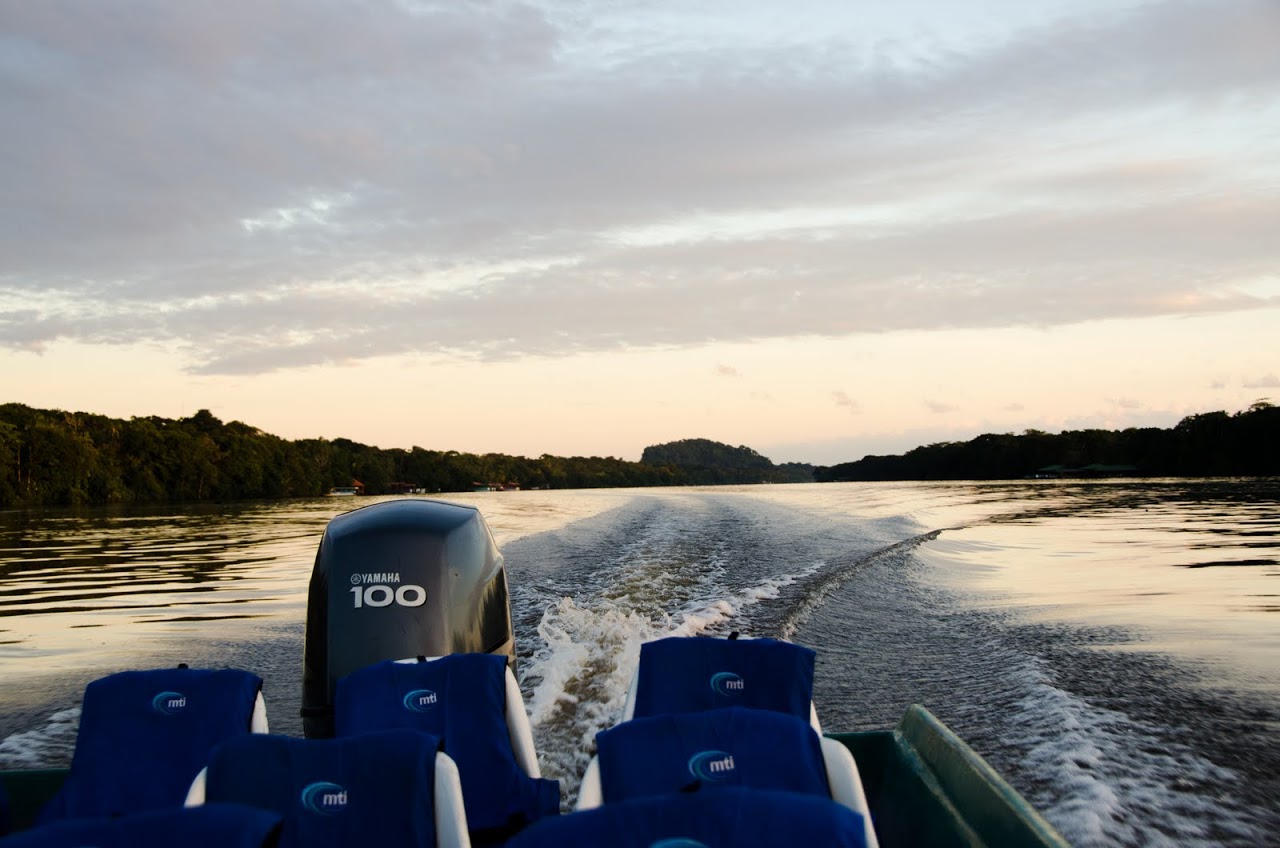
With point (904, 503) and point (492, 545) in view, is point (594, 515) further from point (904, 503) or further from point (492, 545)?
point (492, 545)

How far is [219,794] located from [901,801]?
2549 mm

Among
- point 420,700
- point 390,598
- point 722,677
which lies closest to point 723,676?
point 722,677

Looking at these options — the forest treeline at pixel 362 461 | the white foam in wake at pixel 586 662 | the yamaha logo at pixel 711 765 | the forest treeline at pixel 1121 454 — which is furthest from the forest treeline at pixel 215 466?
the yamaha logo at pixel 711 765

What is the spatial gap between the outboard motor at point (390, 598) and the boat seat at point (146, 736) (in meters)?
0.77

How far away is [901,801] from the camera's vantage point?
12.1 ft

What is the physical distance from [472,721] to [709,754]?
4.31 feet

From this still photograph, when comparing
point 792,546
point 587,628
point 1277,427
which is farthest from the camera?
point 1277,427

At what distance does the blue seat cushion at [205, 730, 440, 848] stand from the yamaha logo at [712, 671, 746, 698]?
1740 millimetres

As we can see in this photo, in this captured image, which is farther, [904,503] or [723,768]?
[904,503]

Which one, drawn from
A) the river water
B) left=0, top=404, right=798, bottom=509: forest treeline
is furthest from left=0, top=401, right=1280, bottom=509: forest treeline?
the river water

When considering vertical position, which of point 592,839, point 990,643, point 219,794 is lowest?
point 990,643

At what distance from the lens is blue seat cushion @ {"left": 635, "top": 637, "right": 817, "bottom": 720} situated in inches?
155

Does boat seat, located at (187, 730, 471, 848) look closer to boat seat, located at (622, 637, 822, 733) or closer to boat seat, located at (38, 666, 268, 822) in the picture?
boat seat, located at (38, 666, 268, 822)

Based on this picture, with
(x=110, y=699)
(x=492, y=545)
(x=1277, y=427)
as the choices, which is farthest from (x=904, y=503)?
(x=1277, y=427)
